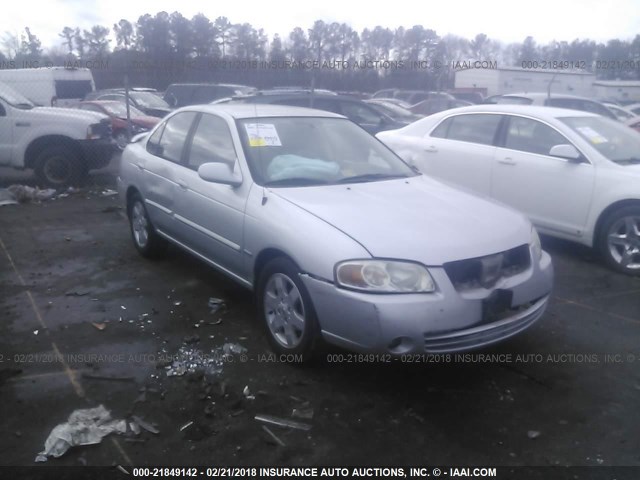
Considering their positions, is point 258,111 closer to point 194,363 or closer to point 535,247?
point 194,363

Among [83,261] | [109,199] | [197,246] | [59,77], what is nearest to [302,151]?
[197,246]

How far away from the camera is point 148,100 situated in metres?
17.6

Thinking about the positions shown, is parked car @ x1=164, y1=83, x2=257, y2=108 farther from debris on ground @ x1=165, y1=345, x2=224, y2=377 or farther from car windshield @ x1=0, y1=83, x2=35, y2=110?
debris on ground @ x1=165, y1=345, x2=224, y2=377

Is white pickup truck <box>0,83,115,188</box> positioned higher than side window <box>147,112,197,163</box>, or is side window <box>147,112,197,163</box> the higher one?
side window <box>147,112,197,163</box>

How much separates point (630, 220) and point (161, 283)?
440 centimetres

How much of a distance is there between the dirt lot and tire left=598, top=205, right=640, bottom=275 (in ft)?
0.97

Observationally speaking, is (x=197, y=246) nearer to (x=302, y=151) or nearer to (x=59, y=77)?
(x=302, y=151)

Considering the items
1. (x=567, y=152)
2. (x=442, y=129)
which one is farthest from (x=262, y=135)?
(x=442, y=129)

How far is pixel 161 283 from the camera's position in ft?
18.0

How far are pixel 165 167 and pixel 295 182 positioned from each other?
1.65 metres

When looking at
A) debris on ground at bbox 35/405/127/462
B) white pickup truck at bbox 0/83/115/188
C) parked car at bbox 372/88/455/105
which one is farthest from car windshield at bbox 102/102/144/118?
debris on ground at bbox 35/405/127/462

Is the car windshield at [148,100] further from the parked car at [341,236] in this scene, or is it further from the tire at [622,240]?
the tire at [622,240]

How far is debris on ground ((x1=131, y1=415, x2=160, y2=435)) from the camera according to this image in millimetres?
3197

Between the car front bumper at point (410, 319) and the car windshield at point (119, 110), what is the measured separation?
12760 mm
